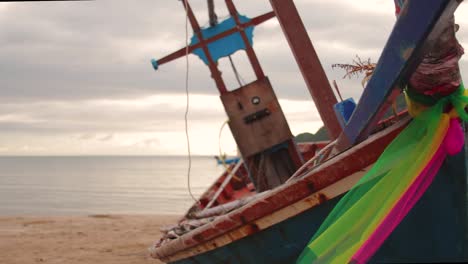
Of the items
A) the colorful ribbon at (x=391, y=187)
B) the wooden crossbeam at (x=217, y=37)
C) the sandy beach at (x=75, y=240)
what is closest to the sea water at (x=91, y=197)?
the sandy beach at (x=75, y=240)

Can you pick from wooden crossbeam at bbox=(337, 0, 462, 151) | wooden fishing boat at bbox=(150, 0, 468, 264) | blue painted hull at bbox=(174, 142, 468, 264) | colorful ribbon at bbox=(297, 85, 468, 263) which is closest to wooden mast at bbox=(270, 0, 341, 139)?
wooden fishing boat at bbox=(150, 0, 468, 264)

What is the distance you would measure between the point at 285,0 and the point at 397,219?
2.82m

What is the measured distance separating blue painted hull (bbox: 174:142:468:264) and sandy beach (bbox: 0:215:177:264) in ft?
22.4

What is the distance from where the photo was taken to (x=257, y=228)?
4004mm

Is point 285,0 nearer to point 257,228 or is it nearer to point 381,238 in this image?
point 257,228

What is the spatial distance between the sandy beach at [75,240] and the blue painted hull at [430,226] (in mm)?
6817

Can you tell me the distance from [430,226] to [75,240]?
11.2 meters

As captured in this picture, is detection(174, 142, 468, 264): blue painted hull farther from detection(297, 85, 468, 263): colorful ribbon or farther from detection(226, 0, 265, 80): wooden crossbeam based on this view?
detection(226, 0, 265, 80): wooden crossbeam

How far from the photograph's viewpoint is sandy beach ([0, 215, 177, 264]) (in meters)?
10.3

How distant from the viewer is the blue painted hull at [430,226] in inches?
137

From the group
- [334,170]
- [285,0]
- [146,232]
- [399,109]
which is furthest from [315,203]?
[146,232]

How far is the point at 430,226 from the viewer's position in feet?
11.8

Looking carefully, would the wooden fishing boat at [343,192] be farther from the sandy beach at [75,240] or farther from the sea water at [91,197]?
the sea water at [91,197]

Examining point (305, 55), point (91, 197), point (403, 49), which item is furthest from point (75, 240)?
point (91, 197)
